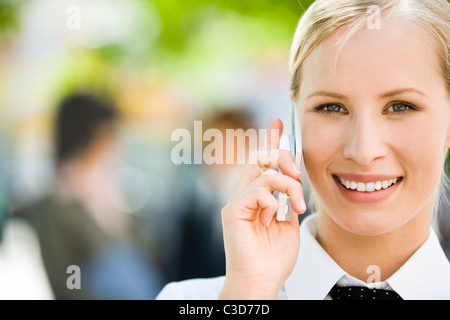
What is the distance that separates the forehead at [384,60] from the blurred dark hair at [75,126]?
211 centimetres

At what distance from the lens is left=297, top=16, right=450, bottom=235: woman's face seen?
142cm

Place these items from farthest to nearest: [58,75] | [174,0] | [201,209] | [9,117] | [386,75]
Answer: [58,75], [9,117], [174,0], [201,209], [386,75]

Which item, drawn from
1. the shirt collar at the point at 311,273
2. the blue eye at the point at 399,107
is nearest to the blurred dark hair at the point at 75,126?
the shirt collar at the point at 311,273

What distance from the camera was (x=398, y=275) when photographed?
157 cm

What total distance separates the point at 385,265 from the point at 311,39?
2.34 ft

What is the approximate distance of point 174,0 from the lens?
5477 millimetres

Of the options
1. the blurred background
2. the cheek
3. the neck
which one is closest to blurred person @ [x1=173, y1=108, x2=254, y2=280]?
the blurred background

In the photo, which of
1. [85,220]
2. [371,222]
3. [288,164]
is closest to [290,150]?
[288,164]

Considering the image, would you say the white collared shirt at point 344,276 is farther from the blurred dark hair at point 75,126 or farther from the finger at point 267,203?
the blurred dark hair at point 75,126

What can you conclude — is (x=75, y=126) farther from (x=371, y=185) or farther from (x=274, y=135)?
(x=371, y=185)

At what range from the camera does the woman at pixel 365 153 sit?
56.1 inches

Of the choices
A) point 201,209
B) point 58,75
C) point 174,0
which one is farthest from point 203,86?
point 201,209
